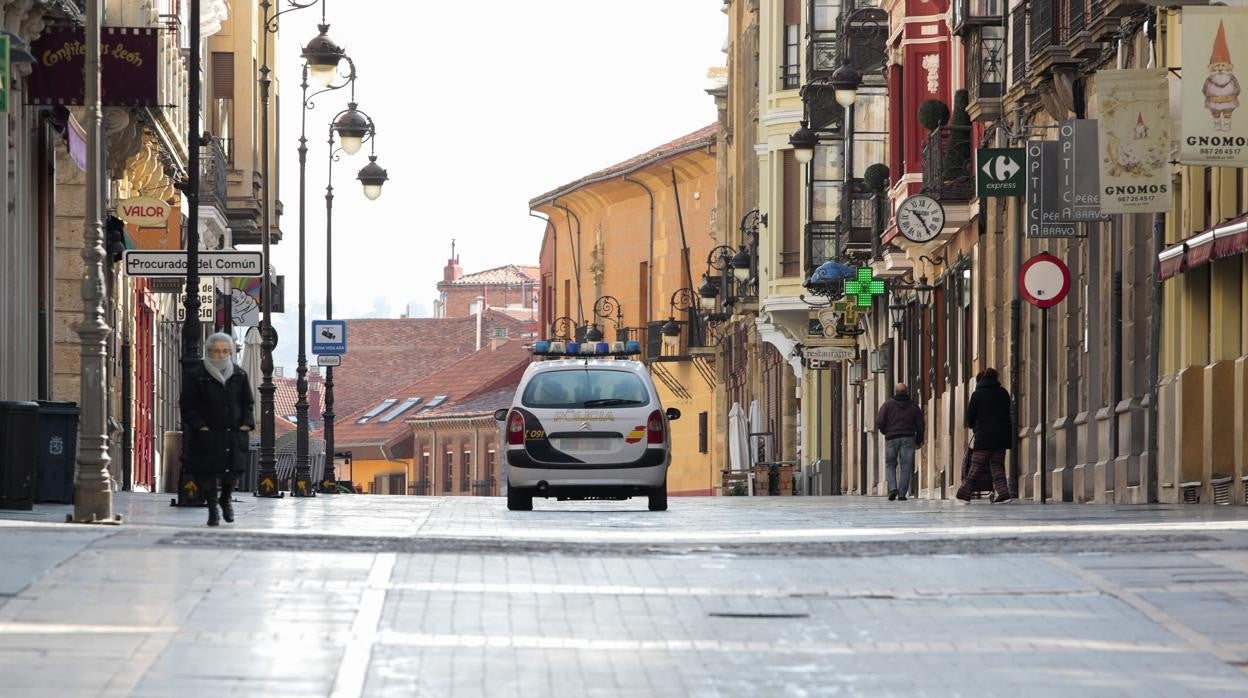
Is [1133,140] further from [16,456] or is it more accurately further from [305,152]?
[305,152]

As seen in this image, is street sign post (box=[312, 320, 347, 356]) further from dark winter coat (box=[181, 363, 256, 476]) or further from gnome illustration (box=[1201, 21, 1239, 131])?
dark winter coat (box=[181, 363, 256, 476])

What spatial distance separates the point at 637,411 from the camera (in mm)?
29359

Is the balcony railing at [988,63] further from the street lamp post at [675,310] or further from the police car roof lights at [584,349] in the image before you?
the street lamp post at [675,310]

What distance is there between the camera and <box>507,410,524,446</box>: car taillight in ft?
96.9

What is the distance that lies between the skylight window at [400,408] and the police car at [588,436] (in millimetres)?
97471

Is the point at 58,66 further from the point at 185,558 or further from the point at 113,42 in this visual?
the point at 185,558

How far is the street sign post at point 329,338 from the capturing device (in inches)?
1921

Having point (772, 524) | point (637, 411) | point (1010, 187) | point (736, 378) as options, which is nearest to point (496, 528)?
point (772, 524)

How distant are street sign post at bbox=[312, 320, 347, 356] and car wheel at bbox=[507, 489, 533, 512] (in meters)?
19.0

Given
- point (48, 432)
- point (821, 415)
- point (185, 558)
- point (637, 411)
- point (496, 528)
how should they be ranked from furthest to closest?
1. point (821, 415)
2. point (637, 411)
3. point (48, 432)
4. point (496, 528)
5. point (185, 558)

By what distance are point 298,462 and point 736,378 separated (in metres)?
40.0

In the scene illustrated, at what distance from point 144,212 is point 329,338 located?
402 inches

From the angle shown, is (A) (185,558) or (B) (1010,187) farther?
(B) (1010,187)

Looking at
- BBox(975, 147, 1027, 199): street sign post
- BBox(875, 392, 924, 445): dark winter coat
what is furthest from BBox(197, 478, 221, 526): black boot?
BBox(875, 392, 924, 445): dark winter coat
